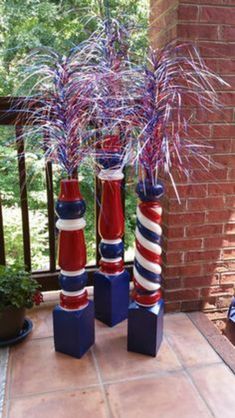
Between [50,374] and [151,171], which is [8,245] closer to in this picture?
[50,374]

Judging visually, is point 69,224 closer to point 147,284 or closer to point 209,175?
point 147,284

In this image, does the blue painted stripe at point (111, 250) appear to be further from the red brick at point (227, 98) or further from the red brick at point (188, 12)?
the red brick at point (188, 12)

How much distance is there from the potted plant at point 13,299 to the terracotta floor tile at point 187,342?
71 centimetres

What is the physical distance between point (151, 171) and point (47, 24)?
325 cm

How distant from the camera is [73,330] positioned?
152cm

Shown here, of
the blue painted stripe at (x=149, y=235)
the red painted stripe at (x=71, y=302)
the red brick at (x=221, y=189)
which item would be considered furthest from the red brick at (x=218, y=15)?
the red painted stripe at (x=71, y=302)

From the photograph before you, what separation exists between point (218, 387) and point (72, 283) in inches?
28.7

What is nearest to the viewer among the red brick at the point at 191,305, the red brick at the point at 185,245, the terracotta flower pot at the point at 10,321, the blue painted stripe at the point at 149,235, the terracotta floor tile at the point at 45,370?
the terracotta floor tile at the point at 45,370

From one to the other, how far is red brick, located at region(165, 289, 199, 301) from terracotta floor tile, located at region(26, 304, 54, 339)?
0.64 m

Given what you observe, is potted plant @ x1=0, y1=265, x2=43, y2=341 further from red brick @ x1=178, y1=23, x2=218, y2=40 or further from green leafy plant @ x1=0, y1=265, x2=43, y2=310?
red brick @ x1=178, y1=23, x2=218, y2=40

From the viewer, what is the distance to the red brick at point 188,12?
157 centimetres

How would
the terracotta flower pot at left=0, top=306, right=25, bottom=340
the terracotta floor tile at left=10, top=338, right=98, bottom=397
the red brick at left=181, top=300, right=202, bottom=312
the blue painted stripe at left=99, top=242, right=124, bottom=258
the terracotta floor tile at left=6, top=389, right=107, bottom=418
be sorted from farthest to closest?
the red brick at left=181, top=300, right=202, bottom=312, the blue painted stripe at left=99, top=242, right=124, bottom=258, the terracotta flower pot at left=0, top=306, right=25, bottom=340, the terracotta floor tile at left=10, top=338, right=98, bottom=397, the terracotta floor tile at left=6, top=389, right=107, bottom=418

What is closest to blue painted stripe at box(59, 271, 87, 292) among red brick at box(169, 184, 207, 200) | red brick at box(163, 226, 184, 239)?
red brick at box(163, 226, 184, 239)

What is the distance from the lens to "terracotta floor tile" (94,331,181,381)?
147cm
